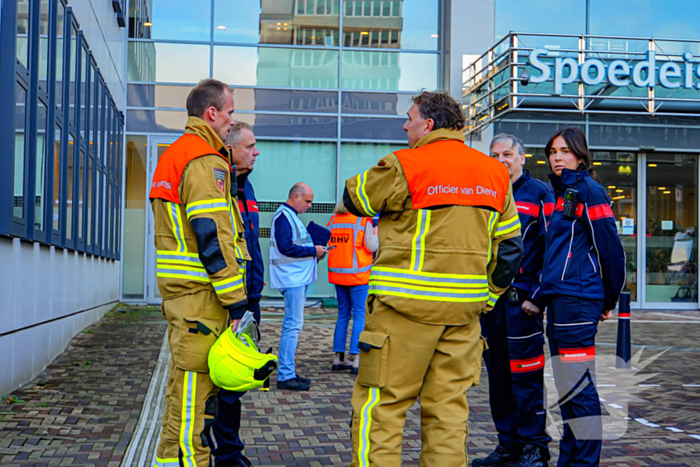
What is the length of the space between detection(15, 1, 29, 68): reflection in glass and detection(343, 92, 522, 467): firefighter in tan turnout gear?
4.41 metres

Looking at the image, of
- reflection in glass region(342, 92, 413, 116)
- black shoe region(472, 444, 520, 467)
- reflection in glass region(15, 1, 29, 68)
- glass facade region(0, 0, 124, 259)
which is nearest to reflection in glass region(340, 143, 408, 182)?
reflection in glass region(342, 92, 413, 116)

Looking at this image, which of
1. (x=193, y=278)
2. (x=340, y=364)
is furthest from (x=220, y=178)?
(x=340, y=364)

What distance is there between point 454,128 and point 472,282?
744 millimetres

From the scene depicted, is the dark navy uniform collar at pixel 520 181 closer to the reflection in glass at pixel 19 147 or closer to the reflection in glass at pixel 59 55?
the reflection in glass at pixel 19 147

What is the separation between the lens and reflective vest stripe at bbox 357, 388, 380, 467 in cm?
316

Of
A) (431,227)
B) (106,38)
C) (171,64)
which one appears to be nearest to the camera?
(431,227)

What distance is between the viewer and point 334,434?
5184 millimetres

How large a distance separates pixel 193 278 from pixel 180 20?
13887mm

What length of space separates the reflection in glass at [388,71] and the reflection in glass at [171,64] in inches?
125

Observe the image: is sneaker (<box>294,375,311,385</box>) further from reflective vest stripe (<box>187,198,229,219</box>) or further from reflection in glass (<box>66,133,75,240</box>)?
reflection in glass (<box>66,133,75,240</box>)

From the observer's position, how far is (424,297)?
324 cm

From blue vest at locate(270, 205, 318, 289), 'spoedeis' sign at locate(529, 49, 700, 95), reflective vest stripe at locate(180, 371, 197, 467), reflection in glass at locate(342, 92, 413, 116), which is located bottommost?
reflective vest stripe at locate(180, 371, 197, 467)

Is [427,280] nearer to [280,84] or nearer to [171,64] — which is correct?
[280,84]

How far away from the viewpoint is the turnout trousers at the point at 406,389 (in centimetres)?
318
